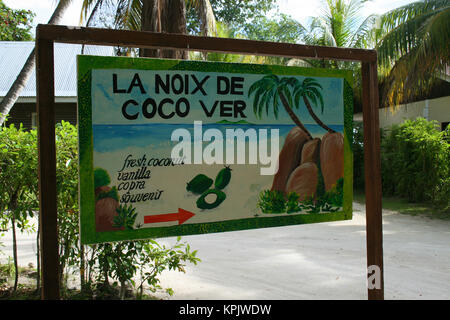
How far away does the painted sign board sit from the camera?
2713 millimetres

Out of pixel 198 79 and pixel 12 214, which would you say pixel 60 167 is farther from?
pixel 198 79

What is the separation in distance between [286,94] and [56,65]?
14568mm

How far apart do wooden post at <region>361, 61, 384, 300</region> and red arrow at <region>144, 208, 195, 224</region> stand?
1394 millimetres

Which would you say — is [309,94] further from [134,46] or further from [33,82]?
[33,82]

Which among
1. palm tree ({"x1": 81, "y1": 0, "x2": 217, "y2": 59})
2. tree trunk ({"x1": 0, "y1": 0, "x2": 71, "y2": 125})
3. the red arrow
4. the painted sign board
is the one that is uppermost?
palm tree ({"x1": 81, "y1": 0, "x2": 217, "y2": 59})

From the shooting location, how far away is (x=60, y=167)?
3.99 meters

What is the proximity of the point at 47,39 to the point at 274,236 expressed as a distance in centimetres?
583

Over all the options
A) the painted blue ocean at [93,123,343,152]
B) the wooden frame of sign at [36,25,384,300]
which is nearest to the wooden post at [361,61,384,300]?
the wooden frame of sign at [36,25,384,300]

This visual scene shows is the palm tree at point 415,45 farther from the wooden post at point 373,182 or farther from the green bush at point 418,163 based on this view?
the wooden post at point 373,182

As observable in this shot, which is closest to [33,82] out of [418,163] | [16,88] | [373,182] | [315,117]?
[16,88]

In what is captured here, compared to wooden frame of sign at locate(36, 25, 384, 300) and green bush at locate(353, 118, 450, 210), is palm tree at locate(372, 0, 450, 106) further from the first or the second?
wooden frame of sign at locate(36, 25, 384, 300)

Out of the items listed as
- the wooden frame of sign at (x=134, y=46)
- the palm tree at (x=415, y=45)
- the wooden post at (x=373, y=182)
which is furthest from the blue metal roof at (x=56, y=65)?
the wooden post at (x=373, y=182)

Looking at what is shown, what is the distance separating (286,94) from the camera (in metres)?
3.19

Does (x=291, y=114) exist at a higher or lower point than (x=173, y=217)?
higher
